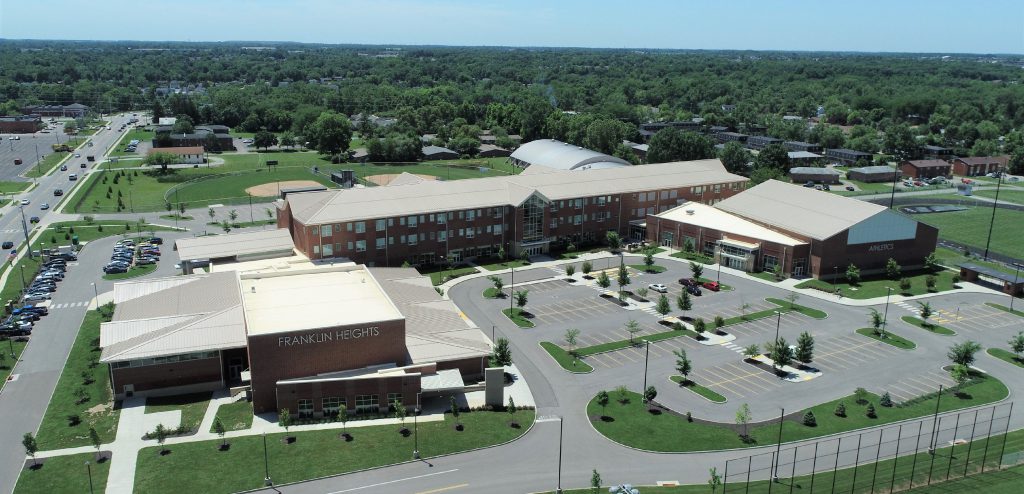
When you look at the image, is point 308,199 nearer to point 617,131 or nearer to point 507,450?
point 507,450

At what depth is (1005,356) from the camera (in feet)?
232

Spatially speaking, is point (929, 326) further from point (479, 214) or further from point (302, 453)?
point (302, 453)

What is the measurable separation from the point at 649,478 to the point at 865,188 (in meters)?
132

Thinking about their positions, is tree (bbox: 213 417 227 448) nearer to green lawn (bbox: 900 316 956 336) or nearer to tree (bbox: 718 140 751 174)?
green lawn (bbox: 900 316 956 336)

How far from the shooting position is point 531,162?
6732 inches

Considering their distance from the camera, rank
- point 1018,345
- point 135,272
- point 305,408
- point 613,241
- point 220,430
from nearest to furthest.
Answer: point 220,430, point 305,408, point 1018,345, point 135,272, point 613,241

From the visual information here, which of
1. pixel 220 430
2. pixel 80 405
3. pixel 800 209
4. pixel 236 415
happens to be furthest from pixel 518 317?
pixel 800 209

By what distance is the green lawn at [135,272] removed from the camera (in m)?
91.4

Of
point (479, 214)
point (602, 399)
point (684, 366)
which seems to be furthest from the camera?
point (479, 214)

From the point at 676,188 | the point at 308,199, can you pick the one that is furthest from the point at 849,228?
the point at 308,199

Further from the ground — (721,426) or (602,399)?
(602,399)

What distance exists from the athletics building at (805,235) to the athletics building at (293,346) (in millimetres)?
47609

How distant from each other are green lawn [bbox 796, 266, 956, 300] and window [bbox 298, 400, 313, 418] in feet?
206

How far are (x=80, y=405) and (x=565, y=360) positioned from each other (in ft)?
136
